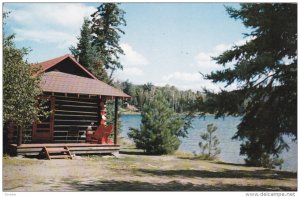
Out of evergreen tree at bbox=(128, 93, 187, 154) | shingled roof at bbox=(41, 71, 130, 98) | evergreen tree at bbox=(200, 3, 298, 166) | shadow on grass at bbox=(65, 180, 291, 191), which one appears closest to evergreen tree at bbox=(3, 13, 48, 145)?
shingled roof at bbox=(41, 71, 130, 98)

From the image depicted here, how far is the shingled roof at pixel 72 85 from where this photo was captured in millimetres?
16395

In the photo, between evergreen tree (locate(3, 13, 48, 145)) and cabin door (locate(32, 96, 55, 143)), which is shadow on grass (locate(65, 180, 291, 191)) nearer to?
evergreen tree (locate(3, 13, 48, 145))

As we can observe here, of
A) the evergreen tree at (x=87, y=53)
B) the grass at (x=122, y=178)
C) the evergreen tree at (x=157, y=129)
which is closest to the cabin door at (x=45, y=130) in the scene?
the grass at (x=122, y=178)

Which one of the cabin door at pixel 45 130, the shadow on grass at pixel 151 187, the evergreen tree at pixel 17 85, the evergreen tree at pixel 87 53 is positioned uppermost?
the evergreen tree at pixel 87 53

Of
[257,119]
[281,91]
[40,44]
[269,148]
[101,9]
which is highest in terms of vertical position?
[101,9]

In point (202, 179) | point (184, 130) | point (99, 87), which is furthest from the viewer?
point (184, 130)

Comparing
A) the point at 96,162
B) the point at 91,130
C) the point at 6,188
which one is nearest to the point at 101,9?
the point at 91,130

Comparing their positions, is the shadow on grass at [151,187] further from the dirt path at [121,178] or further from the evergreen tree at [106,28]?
the evergreen tree at [106,28]

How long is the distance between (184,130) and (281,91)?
44.0 ft

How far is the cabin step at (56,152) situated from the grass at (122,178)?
2.22ft

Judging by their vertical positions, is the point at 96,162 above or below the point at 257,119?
below

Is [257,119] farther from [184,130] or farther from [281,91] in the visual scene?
[184,130]

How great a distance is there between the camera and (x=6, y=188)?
9.31 metres

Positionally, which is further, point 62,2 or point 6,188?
point 62,2
